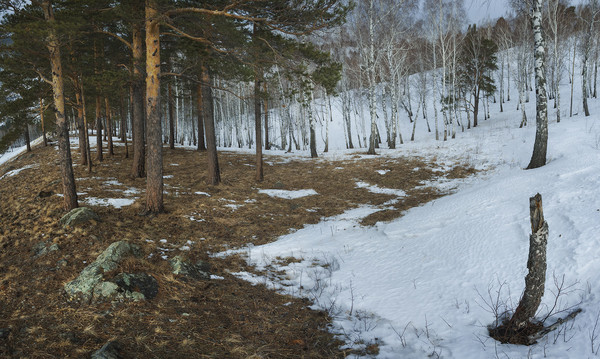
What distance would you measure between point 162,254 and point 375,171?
37.9 feet

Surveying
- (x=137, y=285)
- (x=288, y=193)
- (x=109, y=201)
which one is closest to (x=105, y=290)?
(x=137, y=285)

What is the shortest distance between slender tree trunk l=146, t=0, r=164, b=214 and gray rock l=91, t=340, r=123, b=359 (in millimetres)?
5322

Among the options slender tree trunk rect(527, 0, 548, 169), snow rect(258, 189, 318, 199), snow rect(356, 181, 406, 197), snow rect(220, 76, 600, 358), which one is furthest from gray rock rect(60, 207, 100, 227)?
slender tree trunk rect(527, 0, 548, 169)

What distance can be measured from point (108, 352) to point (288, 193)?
9273mm

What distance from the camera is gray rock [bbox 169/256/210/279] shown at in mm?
4996

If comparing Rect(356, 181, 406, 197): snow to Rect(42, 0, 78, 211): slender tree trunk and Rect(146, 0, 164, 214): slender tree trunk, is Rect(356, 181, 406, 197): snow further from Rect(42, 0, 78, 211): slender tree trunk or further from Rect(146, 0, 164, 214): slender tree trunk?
Rect(42, 0, 78, 211): slender tree trunk

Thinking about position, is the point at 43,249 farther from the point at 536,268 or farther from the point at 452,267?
the point at 536,268

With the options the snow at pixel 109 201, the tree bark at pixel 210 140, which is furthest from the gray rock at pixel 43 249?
the tree bark at pixel 210 140

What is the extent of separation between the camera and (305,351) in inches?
134

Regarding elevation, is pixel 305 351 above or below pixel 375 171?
below

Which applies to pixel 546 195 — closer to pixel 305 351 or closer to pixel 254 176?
pixel 305 351

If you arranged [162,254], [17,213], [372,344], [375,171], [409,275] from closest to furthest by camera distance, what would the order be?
[372,344] < [409,275] < [162,254] < [17,213] < [375,171]

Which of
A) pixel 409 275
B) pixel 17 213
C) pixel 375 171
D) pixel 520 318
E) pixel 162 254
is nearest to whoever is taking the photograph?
pixel 520 318

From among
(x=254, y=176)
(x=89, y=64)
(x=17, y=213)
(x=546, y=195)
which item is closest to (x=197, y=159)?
(x=254, y=176)
